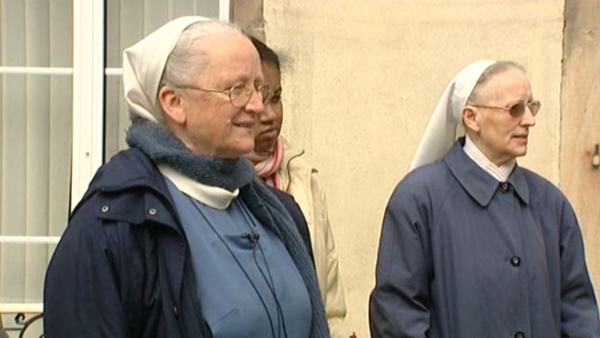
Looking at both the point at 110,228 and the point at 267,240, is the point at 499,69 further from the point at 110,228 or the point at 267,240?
the point at 110,228

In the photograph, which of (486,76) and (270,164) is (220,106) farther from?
(486,76)

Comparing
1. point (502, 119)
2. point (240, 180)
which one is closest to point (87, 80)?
point (502, 119)

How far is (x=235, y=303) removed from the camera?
241 cm

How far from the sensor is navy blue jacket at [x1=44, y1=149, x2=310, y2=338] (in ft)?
7.51

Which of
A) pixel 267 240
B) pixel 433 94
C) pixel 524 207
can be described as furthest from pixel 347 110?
pixel 267 240

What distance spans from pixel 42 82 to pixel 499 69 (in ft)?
7.92

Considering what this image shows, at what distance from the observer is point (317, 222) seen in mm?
3613

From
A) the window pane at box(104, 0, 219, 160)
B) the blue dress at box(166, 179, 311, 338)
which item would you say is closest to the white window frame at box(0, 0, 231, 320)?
the window pane at box(104, 0, 219, 160)

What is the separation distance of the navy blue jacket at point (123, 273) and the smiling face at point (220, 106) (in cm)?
21

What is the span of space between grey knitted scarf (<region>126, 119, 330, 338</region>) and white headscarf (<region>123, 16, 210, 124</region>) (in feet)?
0.12

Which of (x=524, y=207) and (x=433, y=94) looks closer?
(x=524, y=207)

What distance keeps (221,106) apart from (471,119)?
1.36 metres

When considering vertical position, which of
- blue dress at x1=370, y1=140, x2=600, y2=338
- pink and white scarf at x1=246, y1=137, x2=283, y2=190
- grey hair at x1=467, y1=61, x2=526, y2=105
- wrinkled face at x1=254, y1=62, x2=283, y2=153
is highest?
grey hair at x1=467, y1=61, x2=526, y2=105

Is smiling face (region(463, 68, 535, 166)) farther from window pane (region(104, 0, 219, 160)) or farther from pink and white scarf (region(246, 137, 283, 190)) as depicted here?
window pane (region(104, 0, 219, 160))
